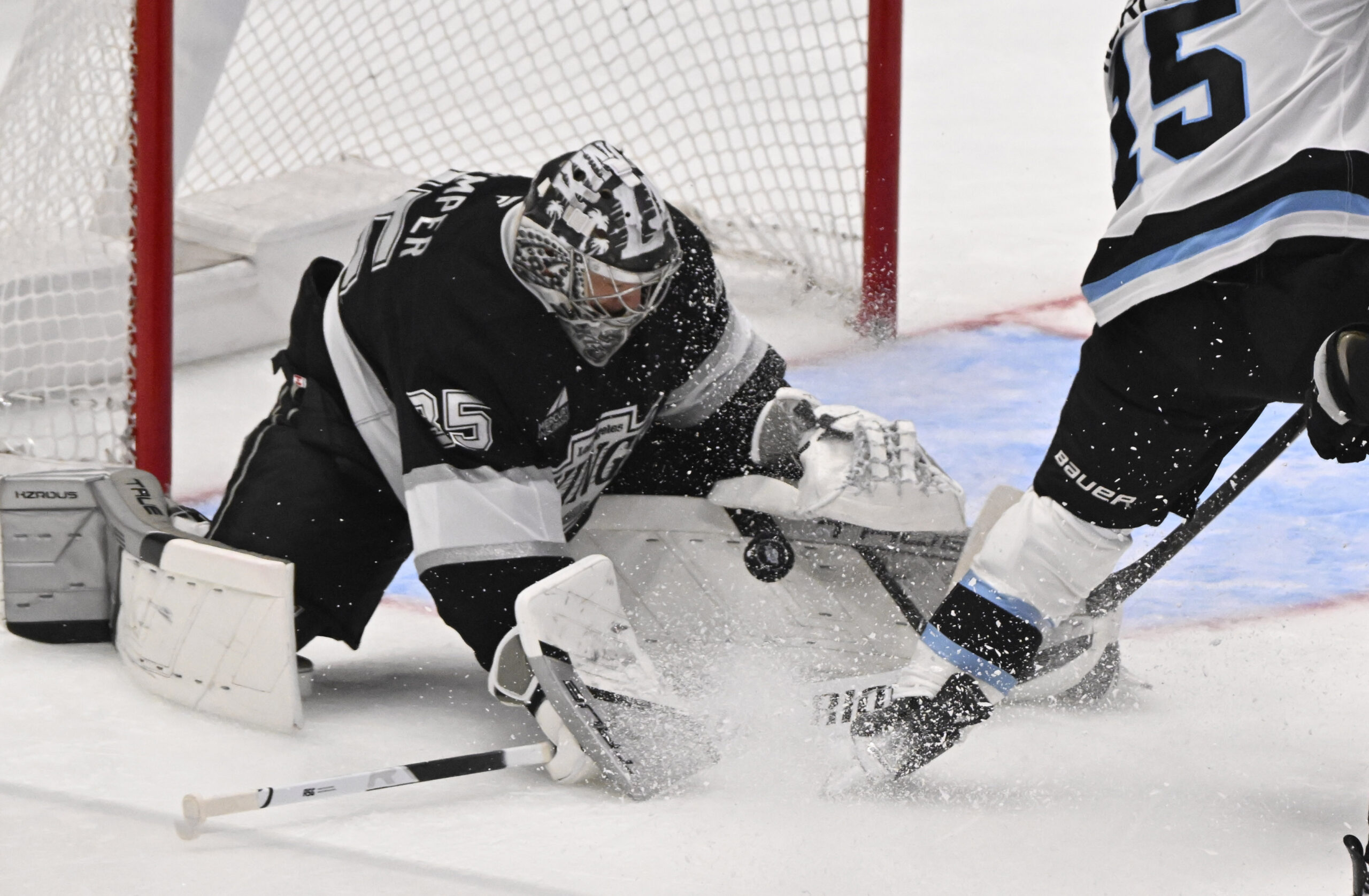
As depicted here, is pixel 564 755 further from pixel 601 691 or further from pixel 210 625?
pixel 210 625

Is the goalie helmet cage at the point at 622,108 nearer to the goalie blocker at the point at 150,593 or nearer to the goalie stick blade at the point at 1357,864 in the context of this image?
the goalie blocker at the point at 150,593

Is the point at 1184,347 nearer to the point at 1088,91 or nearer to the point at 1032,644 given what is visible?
the point at 1032,644

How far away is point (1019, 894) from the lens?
1.62 m

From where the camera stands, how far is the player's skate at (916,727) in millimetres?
1937

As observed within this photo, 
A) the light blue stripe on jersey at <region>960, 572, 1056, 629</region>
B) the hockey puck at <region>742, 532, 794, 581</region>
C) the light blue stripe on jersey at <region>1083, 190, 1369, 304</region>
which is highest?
the light blue stripe on jersey at <region>1083, 190, 1369, 304</region>

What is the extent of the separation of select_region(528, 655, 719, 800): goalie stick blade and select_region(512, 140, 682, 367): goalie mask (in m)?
0.43

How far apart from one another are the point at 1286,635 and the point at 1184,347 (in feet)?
2.68

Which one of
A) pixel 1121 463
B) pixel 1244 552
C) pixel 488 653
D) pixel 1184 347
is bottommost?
pixel 1244 552

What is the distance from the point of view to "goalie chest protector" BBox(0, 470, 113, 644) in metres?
2.36

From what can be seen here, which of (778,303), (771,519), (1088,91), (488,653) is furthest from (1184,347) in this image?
(1088,91)

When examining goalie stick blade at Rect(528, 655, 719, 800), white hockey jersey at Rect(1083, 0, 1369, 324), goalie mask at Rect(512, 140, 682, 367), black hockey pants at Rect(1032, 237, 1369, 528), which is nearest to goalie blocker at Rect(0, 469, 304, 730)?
goalie stick blade at Rect(528, 655, 719, 800)

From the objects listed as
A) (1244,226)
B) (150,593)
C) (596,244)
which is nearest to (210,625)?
(150,593)

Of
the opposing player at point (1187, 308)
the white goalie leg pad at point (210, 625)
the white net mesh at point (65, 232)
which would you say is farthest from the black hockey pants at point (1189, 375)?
Answer: the white net mesh at point (65, 232)

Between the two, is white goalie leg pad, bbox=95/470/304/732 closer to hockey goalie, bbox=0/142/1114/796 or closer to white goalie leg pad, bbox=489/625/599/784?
hockey goalie, bbox=0/142/1114/796
